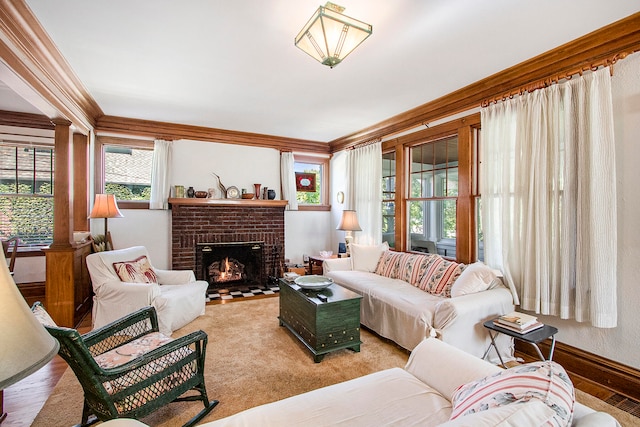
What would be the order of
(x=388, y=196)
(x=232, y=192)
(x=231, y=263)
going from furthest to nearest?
(x=231, y=263), (x=232, y=192), (x=388, y=196)

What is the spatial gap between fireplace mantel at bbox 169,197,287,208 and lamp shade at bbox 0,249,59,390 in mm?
4481

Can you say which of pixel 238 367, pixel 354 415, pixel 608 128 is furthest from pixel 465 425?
pixel 608 128

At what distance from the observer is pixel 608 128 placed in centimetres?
236

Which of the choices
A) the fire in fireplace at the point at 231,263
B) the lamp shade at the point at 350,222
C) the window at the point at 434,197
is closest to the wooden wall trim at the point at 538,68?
the window at the point at 434,197

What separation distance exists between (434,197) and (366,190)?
4.09 feet

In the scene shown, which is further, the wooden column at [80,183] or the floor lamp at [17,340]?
the wooden column at [80,183]

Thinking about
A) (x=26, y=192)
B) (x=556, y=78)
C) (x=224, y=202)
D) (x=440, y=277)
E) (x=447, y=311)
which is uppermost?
(x=556, y=78)

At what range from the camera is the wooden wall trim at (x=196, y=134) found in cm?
459

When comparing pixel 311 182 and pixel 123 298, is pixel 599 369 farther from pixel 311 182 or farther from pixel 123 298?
pixel 311 182

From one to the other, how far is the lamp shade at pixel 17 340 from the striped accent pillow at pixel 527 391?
48.3 inches

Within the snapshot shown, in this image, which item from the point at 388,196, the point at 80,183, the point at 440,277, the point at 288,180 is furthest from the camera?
the point at 288,180

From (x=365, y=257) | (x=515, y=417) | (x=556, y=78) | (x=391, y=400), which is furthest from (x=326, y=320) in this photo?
(x=556, y=78)

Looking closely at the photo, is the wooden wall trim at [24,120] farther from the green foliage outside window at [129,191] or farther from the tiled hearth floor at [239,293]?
the tiled hearth floor at [239,293]

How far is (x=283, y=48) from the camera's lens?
8.56 ft
